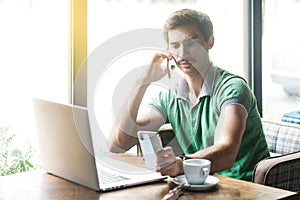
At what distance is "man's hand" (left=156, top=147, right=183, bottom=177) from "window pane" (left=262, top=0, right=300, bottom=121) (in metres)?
1.98

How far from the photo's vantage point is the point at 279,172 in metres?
2.27

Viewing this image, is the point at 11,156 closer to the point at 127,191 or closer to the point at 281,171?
the point at 127,191

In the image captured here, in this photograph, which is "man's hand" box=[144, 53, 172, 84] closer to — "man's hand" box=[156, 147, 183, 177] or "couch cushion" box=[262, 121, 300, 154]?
"man's hand" box=[156, 147, 183, 177]

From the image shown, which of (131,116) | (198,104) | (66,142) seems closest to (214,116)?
(198,104)

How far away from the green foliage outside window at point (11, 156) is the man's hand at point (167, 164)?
140cm

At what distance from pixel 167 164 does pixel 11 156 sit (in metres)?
1.46

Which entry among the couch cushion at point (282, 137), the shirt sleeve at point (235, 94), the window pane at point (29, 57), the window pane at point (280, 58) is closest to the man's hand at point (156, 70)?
the shirt sleeve at point (235, 94)

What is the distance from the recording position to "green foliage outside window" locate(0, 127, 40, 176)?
10.3ft

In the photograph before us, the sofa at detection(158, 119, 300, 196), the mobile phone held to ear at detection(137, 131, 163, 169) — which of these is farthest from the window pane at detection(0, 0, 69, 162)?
the mobile phone held to ear at detection(137, 131, 163, 169)

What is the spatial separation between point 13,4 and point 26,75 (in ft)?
1.25

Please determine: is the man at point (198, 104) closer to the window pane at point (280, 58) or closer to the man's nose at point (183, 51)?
the man's nose at point (183, 51)

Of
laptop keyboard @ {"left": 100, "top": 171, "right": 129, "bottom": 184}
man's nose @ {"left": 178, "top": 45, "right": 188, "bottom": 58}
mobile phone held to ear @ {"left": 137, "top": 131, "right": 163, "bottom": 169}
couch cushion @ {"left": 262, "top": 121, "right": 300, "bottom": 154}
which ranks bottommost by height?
couch cushion @ {"left": 262, "top": 121, "right": 300, "bottom": 154}

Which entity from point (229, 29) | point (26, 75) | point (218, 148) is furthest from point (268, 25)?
point (218, 148)

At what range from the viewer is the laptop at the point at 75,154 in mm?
1820
